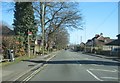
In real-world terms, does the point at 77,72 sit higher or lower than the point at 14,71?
lower

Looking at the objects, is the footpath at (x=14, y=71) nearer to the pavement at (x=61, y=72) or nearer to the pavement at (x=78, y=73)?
the pavement at (x=61, y=72)

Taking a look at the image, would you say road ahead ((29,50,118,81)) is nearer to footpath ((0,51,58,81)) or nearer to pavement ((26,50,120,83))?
pavement ((26,50,120,83))

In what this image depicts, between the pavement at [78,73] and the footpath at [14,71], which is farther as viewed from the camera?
the footpath at [14,71]

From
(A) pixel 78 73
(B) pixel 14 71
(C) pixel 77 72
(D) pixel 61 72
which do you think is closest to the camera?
(A) pixel 78 73

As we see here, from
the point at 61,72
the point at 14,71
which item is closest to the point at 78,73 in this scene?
the point at 61,72

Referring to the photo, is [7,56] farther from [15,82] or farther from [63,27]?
[63,27]

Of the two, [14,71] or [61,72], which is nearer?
[14,71]

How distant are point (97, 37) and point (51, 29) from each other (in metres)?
95.5

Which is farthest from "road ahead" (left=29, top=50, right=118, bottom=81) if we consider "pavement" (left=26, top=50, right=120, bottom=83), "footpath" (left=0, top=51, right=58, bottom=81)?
"footpath" (left=0, top=51, right=58, bottom=81)

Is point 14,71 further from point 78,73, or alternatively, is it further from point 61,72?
point 78,73

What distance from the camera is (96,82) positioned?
1590 cm

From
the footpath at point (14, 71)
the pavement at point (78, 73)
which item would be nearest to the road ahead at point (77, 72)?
the pavement at point (78, 73)

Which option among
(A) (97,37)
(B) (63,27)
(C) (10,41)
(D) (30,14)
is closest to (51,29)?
(B) (63,27)

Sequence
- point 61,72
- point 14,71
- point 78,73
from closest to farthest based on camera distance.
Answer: point 78,73, point 14,71, point 61,72
